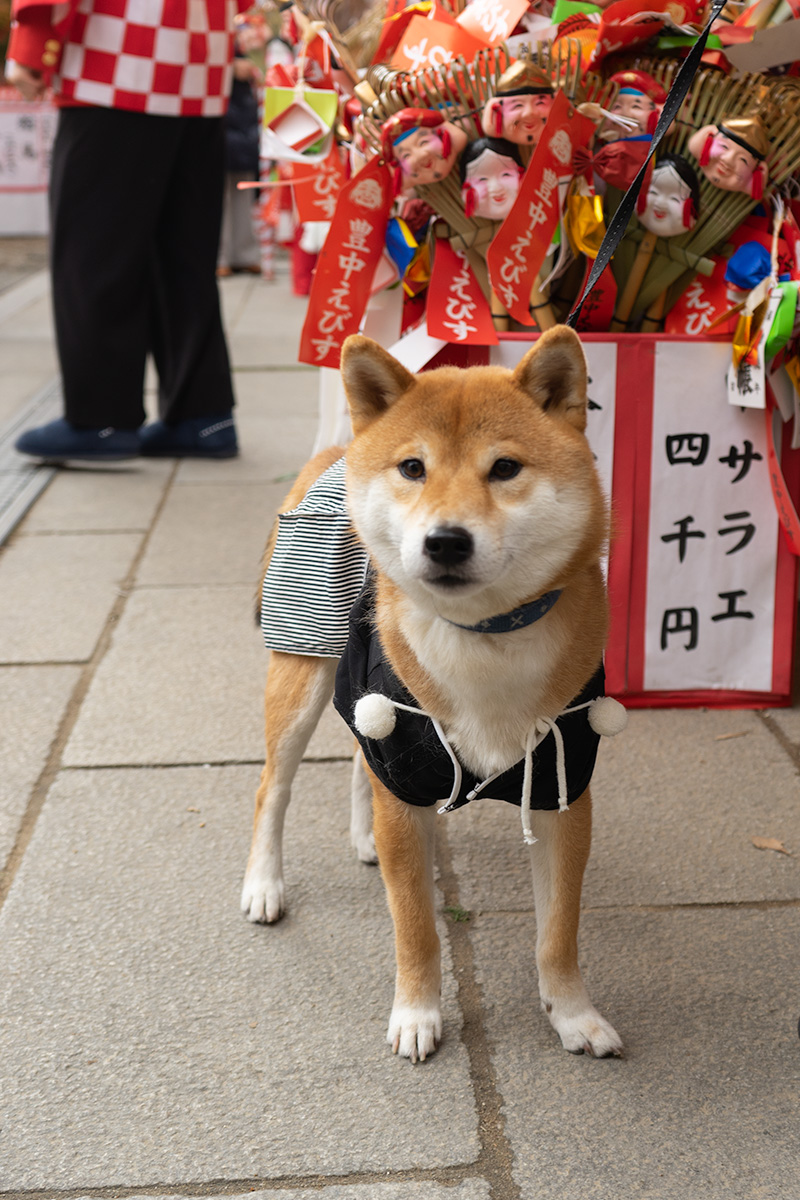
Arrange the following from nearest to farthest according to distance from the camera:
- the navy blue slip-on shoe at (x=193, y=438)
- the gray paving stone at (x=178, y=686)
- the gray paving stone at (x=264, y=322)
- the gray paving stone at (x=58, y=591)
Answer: the gray paving stone at (x=178, y=686) → the gray paving stone at (x=58, y=591) → the navy blue slip-on shoe at (x=193, y=438) → the gray paving stone at (x=264, y=322)

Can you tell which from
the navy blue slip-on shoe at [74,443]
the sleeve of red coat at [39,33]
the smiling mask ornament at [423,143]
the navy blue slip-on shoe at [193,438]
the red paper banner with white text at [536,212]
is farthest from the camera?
the navy blue slip-on shoe at [193,438]

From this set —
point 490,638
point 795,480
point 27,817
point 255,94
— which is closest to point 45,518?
point 27,817

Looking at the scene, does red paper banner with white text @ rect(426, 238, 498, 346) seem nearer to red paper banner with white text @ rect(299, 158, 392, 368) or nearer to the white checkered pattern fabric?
red paper banner with white text @ rect(299, 158, 392, 368)

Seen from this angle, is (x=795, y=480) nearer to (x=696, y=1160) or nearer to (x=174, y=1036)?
(x=696, y=1160)

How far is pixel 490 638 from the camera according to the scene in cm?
170

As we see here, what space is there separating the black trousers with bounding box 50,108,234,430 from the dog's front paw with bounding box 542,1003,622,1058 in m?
3.79

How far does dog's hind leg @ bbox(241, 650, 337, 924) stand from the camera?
221 cm

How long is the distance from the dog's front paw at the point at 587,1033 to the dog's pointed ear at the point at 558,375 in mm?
1019

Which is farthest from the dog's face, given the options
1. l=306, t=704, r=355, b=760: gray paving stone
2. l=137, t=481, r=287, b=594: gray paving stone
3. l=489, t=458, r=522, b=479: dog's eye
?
l=137, t=481, r=287, b=594: gray paving stone

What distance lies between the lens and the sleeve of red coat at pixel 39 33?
424 centimetres

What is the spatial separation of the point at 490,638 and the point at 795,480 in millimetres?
1622

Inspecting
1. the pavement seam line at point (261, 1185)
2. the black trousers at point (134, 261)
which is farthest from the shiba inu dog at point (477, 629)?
the black trousers at point (134, 261)

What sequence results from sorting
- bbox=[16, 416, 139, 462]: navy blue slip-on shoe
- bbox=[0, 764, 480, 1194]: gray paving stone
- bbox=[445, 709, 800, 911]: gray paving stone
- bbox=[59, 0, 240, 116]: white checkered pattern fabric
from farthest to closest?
bbox=[16, 416, 139, 462]: navy blue slip-on shoe, bbox=[59, 0, 240, 116]: white checkered pattern fabric, bbox=[445, 709, 800, 911]: gray paving stone, bbox=[0, 764, 480, 1194]: gray paving stone

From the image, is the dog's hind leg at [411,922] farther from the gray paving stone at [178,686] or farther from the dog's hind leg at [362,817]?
the gray paving stone at [178,686]
